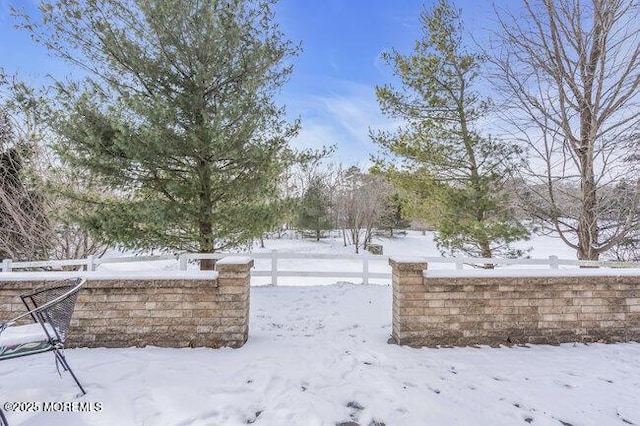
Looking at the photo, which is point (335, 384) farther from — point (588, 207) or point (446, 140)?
point (446, 140)

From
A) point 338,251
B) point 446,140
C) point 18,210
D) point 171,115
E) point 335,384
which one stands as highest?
point 446,140

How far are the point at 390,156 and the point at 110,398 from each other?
7.95 meters

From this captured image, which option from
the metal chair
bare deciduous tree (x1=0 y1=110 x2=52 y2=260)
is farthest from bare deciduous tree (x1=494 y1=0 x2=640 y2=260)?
bare deciduous tree (x1=0 y1=110 x2=52 y2=260)

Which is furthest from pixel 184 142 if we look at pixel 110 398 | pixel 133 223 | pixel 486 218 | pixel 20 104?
pixel 486 218

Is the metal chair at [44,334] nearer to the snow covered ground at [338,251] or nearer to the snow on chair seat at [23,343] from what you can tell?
the snow on chair seat at [23,343]

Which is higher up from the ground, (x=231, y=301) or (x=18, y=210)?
(x=18, y=210)

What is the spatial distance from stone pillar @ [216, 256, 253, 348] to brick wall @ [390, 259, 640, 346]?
1717 mm

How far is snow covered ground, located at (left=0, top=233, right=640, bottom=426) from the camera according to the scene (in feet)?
7.33

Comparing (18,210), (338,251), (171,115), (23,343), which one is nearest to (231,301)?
(23,343)

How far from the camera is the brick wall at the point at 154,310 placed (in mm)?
3344

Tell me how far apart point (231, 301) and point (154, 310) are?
0.81 metres

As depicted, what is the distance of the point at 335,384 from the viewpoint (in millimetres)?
2691

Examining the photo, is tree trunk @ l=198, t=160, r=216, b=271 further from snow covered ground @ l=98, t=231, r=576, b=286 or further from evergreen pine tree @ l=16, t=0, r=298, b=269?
snow covered ground @ l=98, t=231, r=576, b=286

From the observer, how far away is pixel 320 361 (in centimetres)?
312
